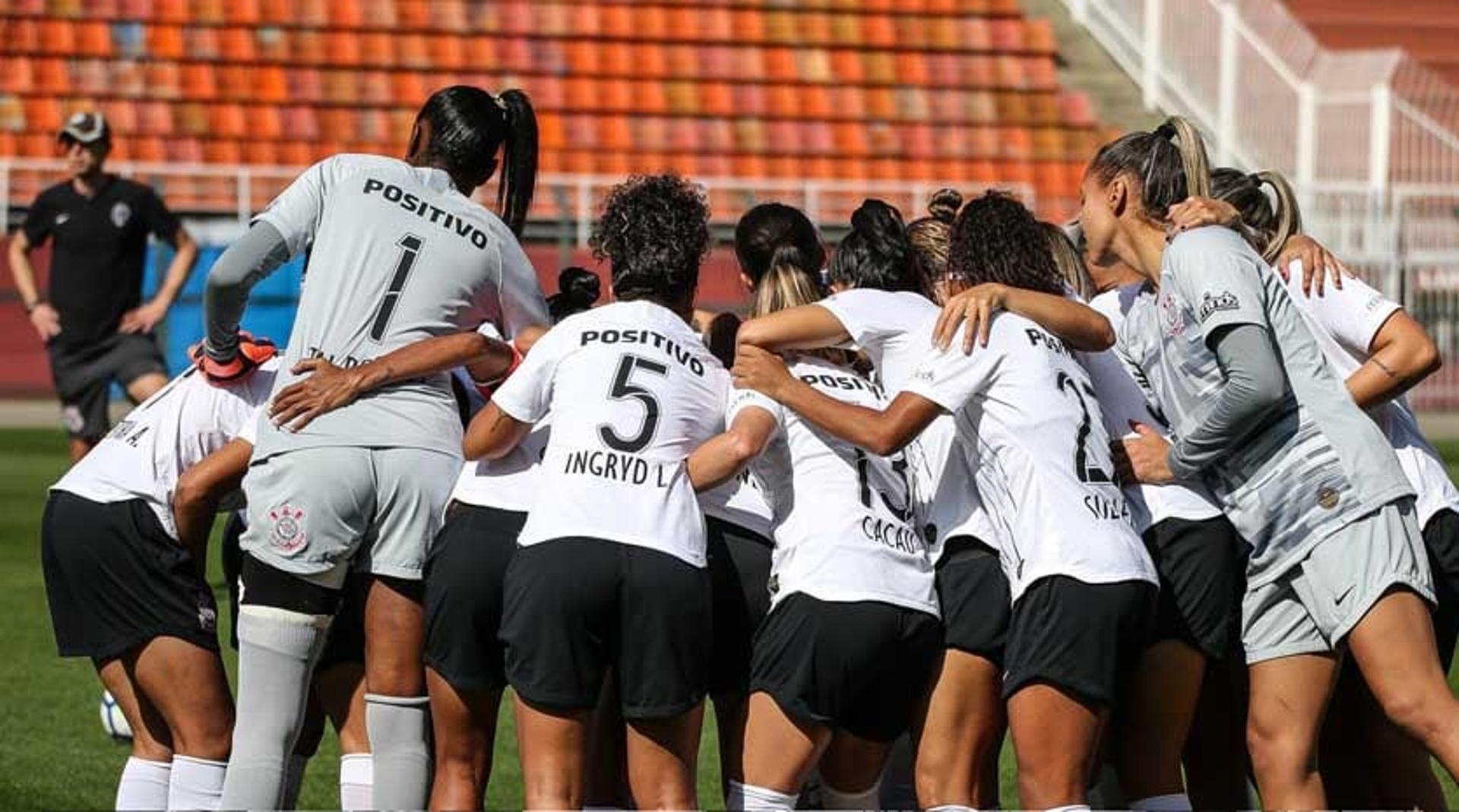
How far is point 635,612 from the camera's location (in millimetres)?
5152

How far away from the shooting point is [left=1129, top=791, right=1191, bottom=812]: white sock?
5.55 meters

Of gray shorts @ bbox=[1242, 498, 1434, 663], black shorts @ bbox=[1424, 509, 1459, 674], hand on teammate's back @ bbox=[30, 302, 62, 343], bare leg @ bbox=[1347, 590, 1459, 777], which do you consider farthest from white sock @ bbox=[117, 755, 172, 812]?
hand on teammate's back @ bbox=[30, 302, 62, 343]

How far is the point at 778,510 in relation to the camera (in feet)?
18.1

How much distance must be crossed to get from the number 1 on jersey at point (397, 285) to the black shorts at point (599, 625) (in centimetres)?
72

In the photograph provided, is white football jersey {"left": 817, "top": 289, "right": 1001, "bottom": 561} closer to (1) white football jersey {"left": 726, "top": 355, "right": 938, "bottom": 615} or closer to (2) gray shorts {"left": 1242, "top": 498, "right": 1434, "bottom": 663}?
(1) white football jersey {"left": 726, "top": 355, "right": 938, "bottom": 615}

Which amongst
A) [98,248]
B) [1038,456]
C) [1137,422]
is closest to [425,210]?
[1038,456]

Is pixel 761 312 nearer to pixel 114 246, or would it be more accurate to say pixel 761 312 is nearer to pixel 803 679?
pixel 803 679

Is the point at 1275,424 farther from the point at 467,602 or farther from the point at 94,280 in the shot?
the point at 94,280

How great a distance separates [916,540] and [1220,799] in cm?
129

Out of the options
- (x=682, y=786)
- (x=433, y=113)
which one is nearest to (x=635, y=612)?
(x=682, y=786)

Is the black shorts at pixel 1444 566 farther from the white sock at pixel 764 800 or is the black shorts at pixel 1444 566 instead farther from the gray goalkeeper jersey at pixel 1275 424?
the white sock at pixel 764 800

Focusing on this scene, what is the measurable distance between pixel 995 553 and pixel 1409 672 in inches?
38.8

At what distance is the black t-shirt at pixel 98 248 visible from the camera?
1230 centimetres

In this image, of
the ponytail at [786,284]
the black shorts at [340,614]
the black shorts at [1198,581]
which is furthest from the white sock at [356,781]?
the black shorts at [1198,581]
